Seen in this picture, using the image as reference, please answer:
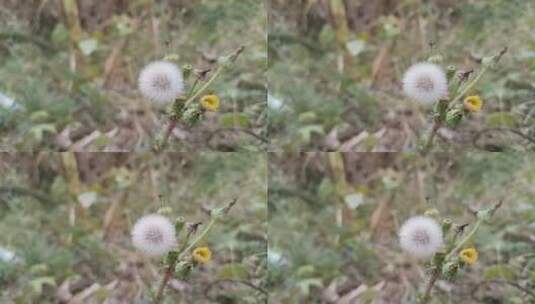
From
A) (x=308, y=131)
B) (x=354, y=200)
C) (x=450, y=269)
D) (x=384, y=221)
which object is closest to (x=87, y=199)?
(x=308, y=131)

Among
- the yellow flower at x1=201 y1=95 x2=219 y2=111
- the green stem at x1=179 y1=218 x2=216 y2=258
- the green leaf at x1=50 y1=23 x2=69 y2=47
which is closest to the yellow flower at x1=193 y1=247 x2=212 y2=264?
the green stem at x1=179 y1=218 x2=216 y2=258

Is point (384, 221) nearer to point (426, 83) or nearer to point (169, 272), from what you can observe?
point (426, 83)

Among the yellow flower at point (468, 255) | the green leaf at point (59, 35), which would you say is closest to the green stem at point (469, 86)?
the yellow flower at point (468, 255)

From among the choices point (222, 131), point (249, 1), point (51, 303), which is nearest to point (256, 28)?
point (249, 1)

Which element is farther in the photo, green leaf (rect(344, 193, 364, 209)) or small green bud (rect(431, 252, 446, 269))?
green leaf (rect(344, 193, 364, 209))

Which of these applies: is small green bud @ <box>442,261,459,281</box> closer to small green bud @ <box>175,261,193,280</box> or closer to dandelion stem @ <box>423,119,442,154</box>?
dandelion stem @ <box>423,119,442,154</box>
